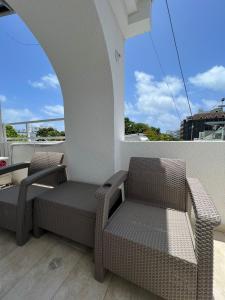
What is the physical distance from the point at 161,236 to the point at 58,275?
2.97 feet

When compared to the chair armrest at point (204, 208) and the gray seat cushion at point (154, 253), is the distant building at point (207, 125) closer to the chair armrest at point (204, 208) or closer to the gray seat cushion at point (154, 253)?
the chair armrest at point (204, 208)

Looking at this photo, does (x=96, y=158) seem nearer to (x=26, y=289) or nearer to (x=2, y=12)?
(x=26, y=289)

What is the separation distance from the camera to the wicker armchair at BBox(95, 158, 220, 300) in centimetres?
81

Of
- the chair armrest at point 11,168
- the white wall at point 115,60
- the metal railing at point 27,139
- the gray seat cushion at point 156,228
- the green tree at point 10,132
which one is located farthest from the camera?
the green tree at point 10,132

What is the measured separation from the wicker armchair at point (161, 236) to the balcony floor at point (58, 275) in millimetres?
125

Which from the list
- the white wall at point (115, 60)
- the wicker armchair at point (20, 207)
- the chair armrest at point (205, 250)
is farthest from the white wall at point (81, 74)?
the chair armrest at point (205, 250)

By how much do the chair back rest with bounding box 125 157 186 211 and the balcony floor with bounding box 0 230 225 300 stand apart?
2.15 feet

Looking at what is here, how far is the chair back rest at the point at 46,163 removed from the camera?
203cm

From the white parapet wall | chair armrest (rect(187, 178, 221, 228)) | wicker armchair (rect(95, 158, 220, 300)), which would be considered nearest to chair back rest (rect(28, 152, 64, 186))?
wicker armchair (rect(95, 158, 220, 300))

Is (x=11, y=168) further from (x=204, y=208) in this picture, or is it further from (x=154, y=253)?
(x=204, y=208)

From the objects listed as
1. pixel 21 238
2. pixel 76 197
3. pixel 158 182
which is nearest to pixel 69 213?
pixel 76 197

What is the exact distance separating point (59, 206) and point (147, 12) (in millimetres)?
2712

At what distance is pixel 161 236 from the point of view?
0.99 metres

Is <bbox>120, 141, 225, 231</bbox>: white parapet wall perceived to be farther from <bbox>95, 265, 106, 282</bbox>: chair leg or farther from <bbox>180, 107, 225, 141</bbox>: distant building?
<bbox>95, 265, 106, 282</bbox>: chair leg
